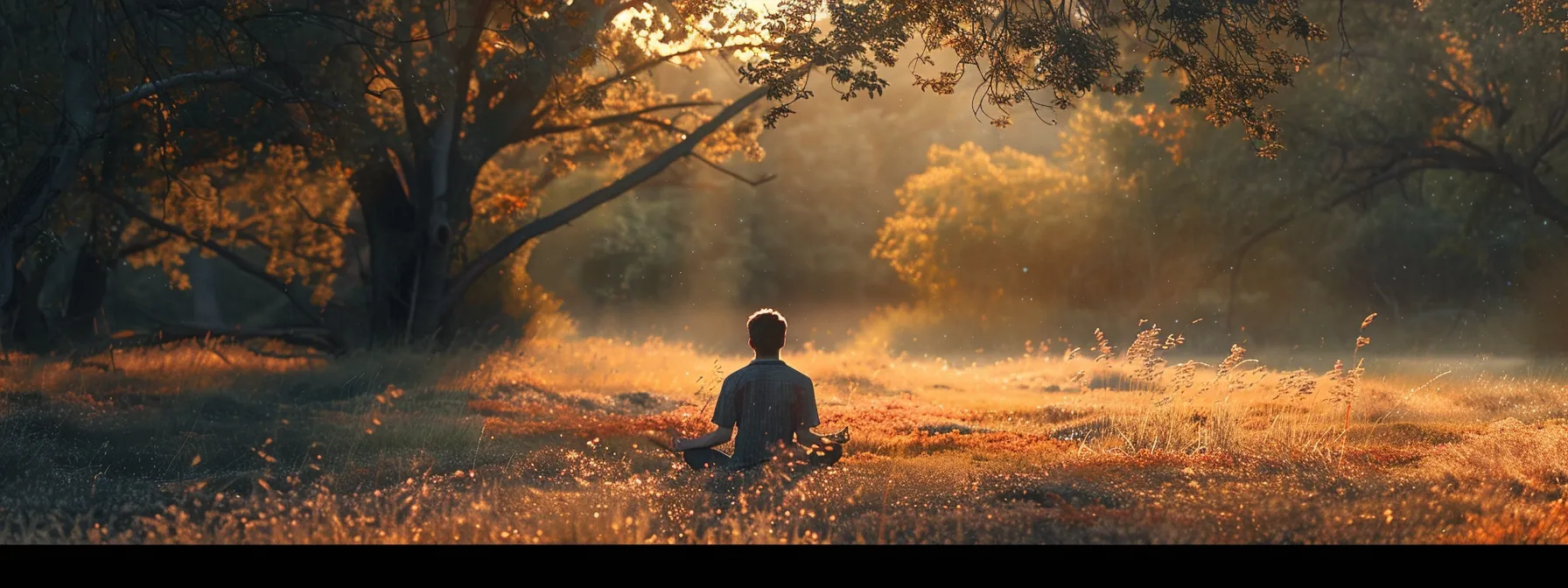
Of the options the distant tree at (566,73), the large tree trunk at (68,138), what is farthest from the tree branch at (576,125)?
the large tree trunk at (68,138)

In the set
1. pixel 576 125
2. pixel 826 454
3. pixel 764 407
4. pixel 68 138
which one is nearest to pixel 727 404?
pixel 764 407

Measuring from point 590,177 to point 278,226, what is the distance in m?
31.3

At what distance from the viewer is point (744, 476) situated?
902 centimetres

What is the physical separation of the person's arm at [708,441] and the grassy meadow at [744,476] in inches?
9.7

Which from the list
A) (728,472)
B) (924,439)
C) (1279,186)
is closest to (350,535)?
(728,472)

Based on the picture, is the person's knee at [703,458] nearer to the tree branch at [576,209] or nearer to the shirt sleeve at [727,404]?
the shirt sleeve at [727,404]

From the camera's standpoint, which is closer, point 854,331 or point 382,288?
point 382,288

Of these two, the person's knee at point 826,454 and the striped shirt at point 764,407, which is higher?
the striped shirt at point 764,407

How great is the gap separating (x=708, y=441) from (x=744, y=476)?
0.43 metres

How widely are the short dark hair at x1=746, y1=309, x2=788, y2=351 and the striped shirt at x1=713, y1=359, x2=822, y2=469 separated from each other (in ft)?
0.40

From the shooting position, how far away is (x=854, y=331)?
55062 mm

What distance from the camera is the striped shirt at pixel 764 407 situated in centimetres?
923
